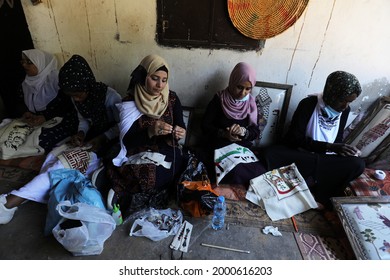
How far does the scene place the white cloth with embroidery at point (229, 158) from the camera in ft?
6.27

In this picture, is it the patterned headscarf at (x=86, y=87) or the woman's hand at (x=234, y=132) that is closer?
the patterned headscarf at (x=86, y=87)

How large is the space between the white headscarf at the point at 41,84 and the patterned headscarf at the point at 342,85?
92.0 inches

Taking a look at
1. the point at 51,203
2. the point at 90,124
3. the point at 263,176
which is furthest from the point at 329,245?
the point at 90,124

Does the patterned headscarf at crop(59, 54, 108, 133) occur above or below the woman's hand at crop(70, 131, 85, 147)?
above

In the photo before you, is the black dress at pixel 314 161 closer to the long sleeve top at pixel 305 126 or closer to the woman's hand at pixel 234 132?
the long sleeve top at pixel 305 126

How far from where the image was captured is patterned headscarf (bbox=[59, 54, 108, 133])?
1790 millimetres

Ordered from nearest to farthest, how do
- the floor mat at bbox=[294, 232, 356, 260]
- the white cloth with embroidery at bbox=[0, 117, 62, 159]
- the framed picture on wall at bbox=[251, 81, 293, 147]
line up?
the floor mat at bbox=[294, 232, 356, 260]
the white cloth with embroidery at bbox=[0, 117, 62, 159]
the framed picture on wall at bbox=[251, 81, 293, 147]

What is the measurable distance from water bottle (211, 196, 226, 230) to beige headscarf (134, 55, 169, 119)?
0.79 metres

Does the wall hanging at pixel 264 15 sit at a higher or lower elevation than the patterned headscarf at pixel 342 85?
higher

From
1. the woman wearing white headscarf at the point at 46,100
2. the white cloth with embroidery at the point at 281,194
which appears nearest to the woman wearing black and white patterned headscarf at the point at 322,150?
the white cloth with embroidery at the point at 281,194

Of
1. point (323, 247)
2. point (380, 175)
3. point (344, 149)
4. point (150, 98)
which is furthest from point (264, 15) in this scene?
point (323, 247)

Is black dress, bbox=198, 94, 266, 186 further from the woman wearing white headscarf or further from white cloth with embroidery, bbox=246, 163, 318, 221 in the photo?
the woman wearing white headscarf

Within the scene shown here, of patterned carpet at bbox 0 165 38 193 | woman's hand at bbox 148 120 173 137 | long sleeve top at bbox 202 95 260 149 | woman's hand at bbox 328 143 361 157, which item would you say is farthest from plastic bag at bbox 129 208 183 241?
woman's hand at bbox 328 143 361 157

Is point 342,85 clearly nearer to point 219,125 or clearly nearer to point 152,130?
point 219,125
